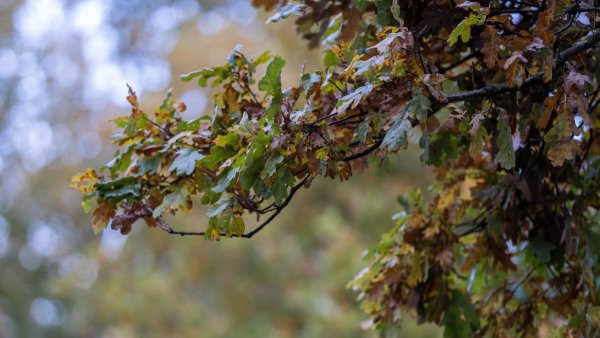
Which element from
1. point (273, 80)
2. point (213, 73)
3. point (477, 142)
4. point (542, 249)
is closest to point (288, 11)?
point (213, 73)

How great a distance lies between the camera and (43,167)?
8.23 meters

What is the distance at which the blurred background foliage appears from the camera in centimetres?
688

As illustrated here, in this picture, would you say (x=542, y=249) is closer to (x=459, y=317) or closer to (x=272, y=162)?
(x=459, y=317)

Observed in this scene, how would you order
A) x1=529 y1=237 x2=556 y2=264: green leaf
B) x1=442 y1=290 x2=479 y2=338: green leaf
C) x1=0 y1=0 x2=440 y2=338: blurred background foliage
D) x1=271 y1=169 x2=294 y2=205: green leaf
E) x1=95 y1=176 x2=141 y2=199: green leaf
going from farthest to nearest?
x1=0 y1=0 x2=440 y2=338: blurred background foliage, x1=442 y1=290 x2=479 y2=338: green leaf, x1=529 y1=237 x2=556 y2=264: green leaf, x1=95 y1=176 x2=141 y2=199: green leaf, x1=271 y1=169 x2=294 y2=205: green leaf

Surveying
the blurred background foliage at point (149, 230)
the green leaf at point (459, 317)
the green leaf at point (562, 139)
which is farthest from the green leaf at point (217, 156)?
the blurred background foliage at point (149, 230)

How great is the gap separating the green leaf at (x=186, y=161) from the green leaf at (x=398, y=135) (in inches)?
15.4

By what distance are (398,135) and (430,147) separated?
22 centimetres

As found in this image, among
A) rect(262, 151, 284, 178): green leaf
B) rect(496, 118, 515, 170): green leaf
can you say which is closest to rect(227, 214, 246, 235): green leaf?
rect(262, 151, 284, 178): green leaf

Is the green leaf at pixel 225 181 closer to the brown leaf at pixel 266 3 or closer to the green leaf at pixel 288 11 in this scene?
the green leaf at pixel 288 11

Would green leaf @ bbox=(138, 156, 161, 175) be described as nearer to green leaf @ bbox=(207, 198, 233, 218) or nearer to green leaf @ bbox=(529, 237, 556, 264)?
green leaf @ bbox=(207, 198, 233, 218)

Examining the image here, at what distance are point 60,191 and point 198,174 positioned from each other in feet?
23.6

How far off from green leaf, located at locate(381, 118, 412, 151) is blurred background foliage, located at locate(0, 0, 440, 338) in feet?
17.0

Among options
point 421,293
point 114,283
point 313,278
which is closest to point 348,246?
point 313,278

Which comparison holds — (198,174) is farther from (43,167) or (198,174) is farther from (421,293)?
(43,167)
